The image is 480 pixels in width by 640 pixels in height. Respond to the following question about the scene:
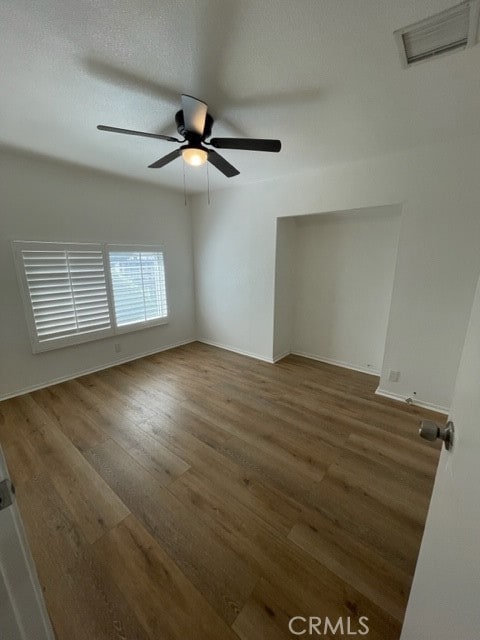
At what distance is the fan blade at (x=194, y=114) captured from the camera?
4.78 feet

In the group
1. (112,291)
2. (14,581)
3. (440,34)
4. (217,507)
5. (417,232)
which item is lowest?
(217,507)

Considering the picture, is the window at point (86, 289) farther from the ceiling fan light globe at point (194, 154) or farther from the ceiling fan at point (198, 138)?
the ceiling fan light globe at point (194, 154)

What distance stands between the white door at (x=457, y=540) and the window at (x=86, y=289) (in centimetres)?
352

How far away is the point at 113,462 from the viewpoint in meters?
1.86

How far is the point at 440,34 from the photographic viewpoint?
119 cm

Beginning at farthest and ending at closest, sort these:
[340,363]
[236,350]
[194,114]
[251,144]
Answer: [236,350]
[340,363]
[251,144]
[194,114]

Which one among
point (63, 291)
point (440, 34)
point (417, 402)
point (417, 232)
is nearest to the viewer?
point (440, 34)

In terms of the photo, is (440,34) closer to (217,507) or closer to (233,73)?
(233,73)

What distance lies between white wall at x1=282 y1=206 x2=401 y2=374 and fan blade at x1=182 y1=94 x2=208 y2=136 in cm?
173

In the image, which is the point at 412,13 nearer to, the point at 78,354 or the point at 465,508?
the point at 465,508

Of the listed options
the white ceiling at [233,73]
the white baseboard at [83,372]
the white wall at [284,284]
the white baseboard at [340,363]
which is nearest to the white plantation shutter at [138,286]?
the white baseboard at [83,372]

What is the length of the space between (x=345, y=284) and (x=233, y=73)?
260cm

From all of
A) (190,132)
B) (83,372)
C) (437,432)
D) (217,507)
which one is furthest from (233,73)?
(83,372)

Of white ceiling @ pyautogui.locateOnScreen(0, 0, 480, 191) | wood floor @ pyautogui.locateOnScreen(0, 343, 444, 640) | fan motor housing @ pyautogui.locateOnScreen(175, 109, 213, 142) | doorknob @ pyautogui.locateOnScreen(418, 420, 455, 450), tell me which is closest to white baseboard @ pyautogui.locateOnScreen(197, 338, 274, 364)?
wood floor @ pyautogui.locateOnScreen(0, 343, 444, 640)
